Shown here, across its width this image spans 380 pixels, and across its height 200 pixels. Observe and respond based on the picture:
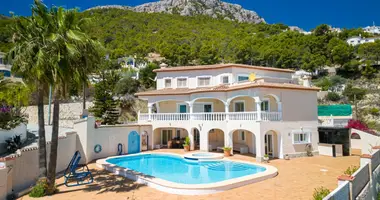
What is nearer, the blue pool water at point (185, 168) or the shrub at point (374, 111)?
the blue pool water at point (185, 168)

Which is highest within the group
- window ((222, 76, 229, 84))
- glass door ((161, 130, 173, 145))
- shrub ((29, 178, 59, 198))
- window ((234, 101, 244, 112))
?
window ((222, 76, 229, 84))

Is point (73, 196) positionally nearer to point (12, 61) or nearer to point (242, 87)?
point (12, 61)

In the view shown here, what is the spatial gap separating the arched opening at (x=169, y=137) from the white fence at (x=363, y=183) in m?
17.8

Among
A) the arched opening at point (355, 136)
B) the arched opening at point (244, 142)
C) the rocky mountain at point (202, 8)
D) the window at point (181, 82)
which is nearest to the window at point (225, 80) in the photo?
the window at point (181, 82)

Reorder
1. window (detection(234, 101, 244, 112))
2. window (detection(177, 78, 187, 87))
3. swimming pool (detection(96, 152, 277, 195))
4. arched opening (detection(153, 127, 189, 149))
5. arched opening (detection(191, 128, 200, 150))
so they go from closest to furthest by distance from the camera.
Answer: swimming pool (detection(96, 152, 277, 195)) → window (detection(234, 101, 244, 112)) → arched opening (detection(191, 128, 200, 150)) → arched opening (detection(153, 127, 189, 149)) → window (detection(177, 78, 187, 87))

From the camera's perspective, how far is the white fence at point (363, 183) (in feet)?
25.7

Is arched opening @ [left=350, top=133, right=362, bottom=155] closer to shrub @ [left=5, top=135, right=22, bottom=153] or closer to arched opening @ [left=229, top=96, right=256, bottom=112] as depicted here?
arched opening @ [left=229, top=96, right=256, bottom=112]

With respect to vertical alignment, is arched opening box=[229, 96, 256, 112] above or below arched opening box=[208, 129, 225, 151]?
above

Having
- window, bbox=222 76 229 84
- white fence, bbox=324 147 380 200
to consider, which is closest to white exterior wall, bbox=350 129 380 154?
white fence, bbox=324 147 380 200

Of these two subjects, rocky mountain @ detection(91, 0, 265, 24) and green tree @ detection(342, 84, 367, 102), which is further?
rocky mountain @ detection(91, 0, 265, 24)

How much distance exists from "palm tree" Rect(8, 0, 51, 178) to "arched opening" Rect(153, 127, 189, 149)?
625 inches

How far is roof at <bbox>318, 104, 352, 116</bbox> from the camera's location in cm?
3256

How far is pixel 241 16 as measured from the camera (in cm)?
16388

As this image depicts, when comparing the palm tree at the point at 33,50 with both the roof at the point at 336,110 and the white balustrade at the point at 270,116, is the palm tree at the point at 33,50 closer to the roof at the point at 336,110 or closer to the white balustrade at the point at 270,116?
the white balustrade at the point at 270,116
